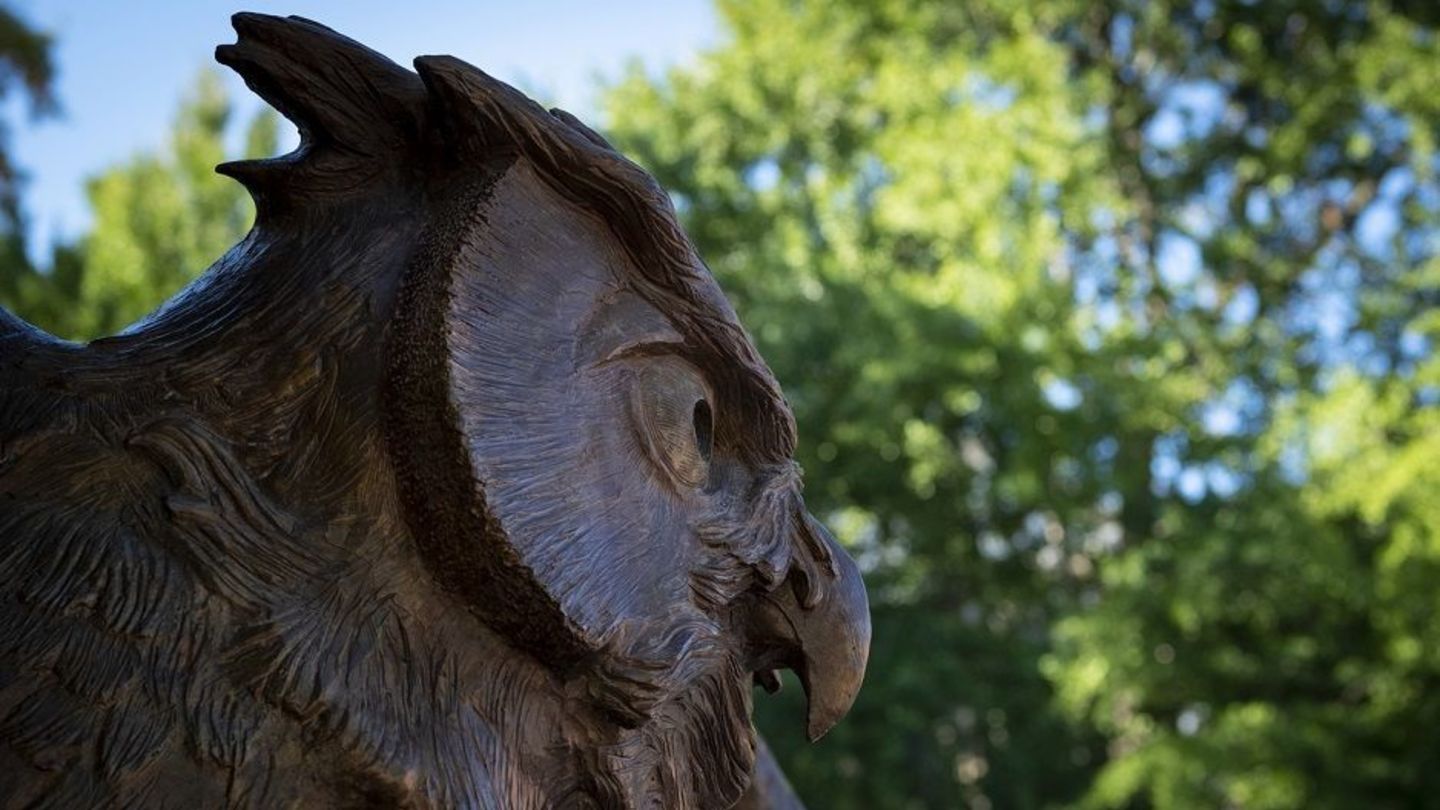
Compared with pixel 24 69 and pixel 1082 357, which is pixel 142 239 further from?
pixel 1082 357

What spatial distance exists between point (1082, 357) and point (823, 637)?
33.3 feet

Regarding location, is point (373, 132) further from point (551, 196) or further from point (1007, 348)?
point (1007, 348)

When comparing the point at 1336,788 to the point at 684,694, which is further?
the point at 1336,788

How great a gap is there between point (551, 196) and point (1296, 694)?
34.0ft

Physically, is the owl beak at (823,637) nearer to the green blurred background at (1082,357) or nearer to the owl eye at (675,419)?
the owl eye at (675,419)

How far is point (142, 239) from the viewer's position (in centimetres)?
1811

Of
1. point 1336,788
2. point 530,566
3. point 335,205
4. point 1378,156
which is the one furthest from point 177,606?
point 1378,156

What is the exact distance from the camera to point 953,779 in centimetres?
1334

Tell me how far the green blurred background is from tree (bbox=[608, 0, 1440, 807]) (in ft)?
0.11

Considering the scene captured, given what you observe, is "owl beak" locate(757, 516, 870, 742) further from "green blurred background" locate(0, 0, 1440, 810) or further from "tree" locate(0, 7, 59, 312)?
"tree" locate(0, 7, 59, 312)

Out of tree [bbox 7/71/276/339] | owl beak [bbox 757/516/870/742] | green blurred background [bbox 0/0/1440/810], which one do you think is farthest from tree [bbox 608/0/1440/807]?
owl beak [bbox 757/516/870/742]

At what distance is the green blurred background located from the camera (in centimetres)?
1084

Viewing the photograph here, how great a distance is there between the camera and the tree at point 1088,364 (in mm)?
10891

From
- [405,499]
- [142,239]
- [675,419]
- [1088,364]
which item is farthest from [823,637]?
[142,239]
